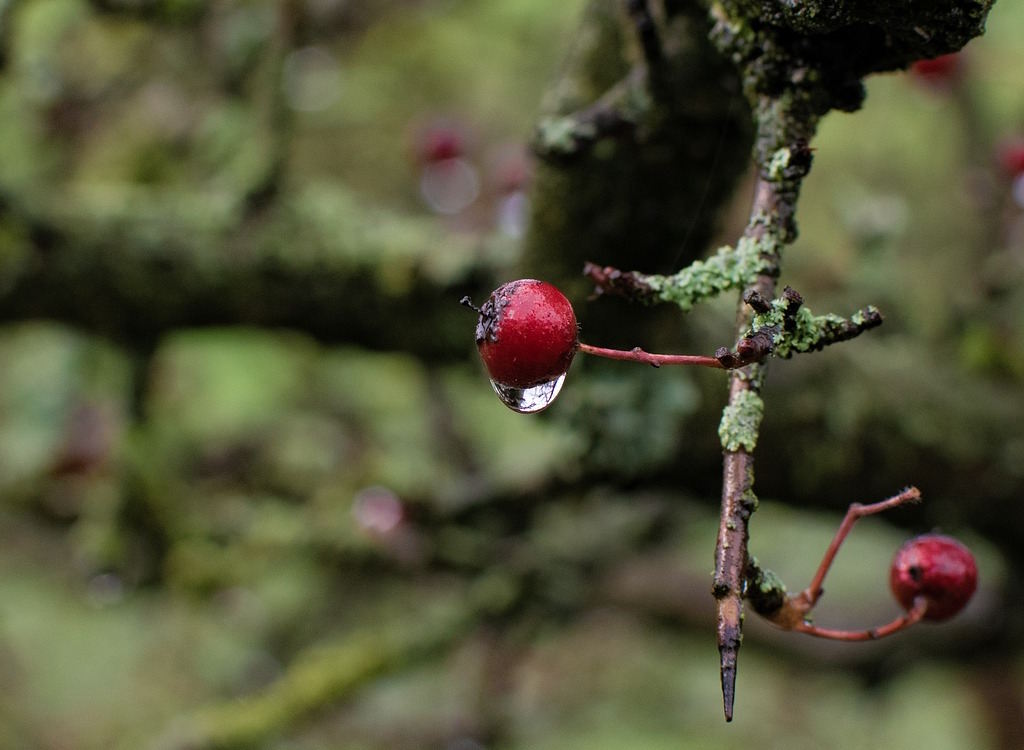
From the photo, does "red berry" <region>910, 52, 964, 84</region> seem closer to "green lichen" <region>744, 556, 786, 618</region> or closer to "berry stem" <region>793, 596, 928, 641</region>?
"berry stem" <region>793, 596, 928, 641</region>

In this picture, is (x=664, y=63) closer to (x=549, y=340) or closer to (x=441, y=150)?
(x=549, y=340)

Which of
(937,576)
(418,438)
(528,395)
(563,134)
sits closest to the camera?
(528,395)

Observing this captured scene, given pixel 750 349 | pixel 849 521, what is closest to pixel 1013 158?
pixel 849 521

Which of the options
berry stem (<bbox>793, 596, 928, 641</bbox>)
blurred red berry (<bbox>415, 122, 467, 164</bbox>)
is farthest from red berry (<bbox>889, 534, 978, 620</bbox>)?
blurred red berry (<bbox>415, 122, 467, 164</bbox>)

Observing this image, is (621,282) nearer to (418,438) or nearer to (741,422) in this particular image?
(741,422)

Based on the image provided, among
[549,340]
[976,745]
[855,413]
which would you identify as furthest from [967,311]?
[549,340]

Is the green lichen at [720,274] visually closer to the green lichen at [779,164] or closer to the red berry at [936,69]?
the green lichen at [779,164]
